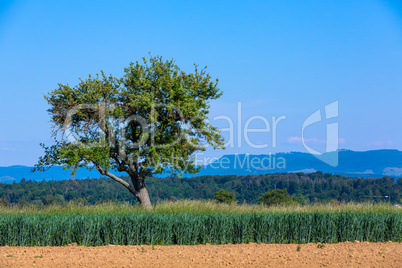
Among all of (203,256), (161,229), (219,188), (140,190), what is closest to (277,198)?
(219,188)

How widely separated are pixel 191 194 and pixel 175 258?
207 ft

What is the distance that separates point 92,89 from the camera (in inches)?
995

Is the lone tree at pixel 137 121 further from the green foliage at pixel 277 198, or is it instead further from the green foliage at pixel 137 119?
the green foliage at pixel 277 198

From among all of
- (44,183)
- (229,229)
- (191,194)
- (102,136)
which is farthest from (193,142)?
(44,183)

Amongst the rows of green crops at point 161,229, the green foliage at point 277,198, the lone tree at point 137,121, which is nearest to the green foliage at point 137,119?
the lone tree at point 137,121

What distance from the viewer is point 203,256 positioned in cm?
1336

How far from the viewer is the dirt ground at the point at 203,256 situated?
12.6 m

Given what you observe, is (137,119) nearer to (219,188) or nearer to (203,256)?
(203,256)

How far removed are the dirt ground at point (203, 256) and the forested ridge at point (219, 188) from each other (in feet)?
162

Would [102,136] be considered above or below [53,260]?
above

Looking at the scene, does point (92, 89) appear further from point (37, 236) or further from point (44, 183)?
point (44, 183)

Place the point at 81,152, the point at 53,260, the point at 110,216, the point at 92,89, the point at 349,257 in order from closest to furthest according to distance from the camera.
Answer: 1. the point at 53,260
2. the point at 349,257
3. the point at 110,216
4. the point at 81,152
5. the point at 92,89

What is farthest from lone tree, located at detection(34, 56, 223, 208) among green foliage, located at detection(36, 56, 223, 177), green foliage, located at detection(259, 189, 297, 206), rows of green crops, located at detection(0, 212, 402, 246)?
green foliage, located at detection(259, 189, 297, 206)

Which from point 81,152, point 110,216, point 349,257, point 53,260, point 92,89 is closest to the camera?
point 53,260
